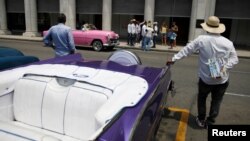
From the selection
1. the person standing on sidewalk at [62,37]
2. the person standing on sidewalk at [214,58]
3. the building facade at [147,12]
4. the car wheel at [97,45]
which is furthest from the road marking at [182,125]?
the building facade at [147,12]

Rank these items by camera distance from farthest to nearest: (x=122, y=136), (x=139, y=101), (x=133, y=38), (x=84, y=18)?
1. (x=84, y=18)
2. (x=133, y=38)
3. (x=139, y=101)
4. (x=122, y=136)

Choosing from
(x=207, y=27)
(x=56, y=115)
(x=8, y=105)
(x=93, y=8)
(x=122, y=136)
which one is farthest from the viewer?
(x=93, y=8)

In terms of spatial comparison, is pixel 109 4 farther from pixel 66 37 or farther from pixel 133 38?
pixel 66 37

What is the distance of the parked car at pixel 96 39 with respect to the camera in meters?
14.6

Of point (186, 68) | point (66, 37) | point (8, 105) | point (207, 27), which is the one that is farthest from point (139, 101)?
point (186, 68)

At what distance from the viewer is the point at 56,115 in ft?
9.00

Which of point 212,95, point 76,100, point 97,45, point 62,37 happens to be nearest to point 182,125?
point 212,95

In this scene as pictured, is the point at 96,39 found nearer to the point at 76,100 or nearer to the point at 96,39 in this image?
the point at 96,39

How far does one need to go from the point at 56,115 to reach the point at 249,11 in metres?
18.4

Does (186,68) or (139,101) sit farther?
(186,68)

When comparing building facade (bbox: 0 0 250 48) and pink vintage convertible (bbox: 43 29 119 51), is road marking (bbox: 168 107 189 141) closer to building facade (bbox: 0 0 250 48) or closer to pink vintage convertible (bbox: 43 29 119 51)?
pink vintage convertible (bbox: 43 29 119 51)

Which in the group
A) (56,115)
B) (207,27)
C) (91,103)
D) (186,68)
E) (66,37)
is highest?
(207,27)

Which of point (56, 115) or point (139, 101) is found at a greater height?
point (139, 101)

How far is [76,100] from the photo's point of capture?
8.61 ft
